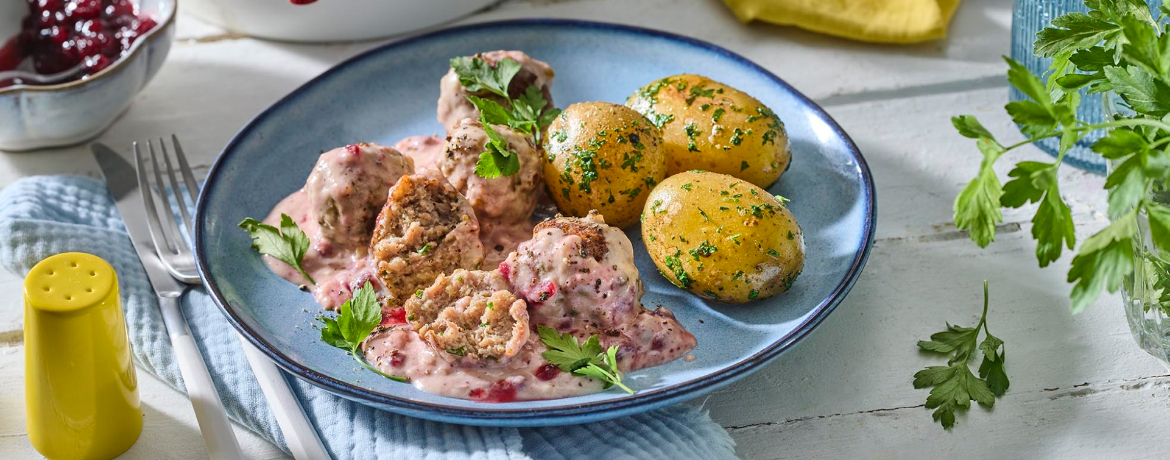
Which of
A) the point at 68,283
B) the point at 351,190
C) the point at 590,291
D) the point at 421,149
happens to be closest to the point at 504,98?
the point at 421,149

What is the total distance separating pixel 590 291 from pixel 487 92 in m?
0.73

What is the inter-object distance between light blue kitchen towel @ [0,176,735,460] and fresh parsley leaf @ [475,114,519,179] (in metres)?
0.56

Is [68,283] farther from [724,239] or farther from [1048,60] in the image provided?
[1048,60]

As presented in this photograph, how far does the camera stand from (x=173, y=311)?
225 cm

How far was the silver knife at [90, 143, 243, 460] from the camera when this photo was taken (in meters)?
1.93

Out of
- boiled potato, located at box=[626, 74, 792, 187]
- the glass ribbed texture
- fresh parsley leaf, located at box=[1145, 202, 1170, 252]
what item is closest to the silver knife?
boiled potato, located at box=[626, 74, 792, 187]

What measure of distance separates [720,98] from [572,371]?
80 cm

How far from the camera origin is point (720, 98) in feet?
7.81

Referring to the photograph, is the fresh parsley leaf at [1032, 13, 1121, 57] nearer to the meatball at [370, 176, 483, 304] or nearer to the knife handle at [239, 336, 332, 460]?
the meatball at [370, 176, 483, 304]

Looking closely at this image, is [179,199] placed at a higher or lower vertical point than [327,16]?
lower

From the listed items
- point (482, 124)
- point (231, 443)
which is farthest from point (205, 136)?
point (231, 443)

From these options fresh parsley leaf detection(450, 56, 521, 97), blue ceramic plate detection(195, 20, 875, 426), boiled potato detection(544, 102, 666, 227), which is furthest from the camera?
fresh parsley leaf detection(450, 56, 521, 97)

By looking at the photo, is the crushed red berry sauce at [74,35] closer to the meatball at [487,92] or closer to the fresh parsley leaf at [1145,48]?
the meatball at [487,92]

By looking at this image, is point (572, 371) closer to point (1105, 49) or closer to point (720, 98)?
point (720, 98)
